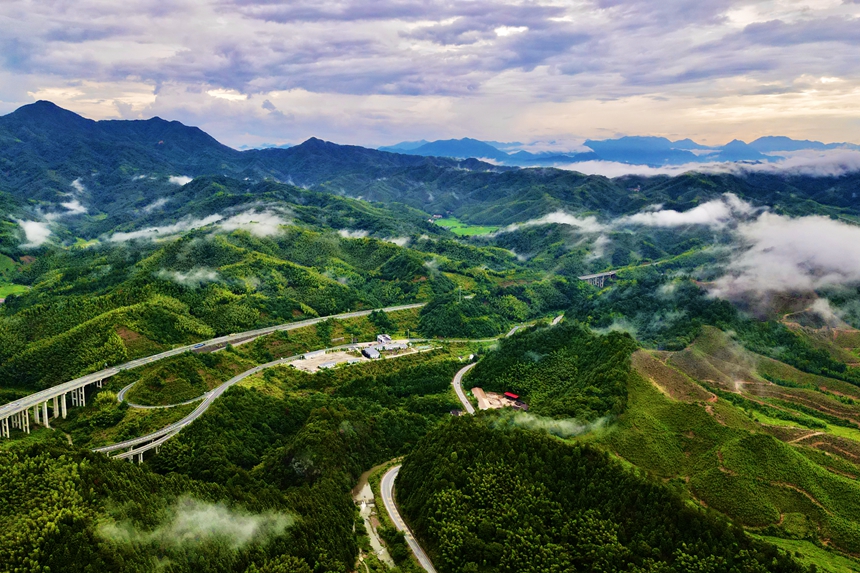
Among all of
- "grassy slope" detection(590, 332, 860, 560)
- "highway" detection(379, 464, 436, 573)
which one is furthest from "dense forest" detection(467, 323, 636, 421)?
"highway" detection(379, 464, 436, 573)

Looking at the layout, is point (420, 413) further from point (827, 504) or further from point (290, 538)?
point (827, 504)

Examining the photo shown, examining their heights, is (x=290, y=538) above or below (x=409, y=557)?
above

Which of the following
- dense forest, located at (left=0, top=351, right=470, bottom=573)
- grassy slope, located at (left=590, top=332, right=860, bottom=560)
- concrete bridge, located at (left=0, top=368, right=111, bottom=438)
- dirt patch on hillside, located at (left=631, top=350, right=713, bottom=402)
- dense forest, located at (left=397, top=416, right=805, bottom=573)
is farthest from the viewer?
concrete bridge, located at (left=0, top=368, right=111, bottom=438)

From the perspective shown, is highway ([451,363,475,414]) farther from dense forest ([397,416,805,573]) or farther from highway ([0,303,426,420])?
highway ([0,303,426,420])

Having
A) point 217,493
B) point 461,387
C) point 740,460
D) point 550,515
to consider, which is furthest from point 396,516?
point 461,387

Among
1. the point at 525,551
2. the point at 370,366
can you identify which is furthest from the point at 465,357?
the point at 525,551

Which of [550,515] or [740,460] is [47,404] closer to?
[550,515]
